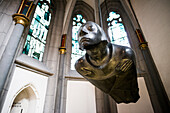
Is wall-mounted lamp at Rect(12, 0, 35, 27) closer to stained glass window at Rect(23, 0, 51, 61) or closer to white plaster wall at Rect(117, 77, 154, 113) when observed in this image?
stained glass window at Rect(23, 0, 51, 61)

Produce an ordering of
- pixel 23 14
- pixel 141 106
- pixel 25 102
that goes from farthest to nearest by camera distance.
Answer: pixel 141 106, pixel 25 102, pixel 23 14

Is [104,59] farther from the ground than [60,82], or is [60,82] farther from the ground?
[60,82]

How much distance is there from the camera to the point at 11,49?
248 cm

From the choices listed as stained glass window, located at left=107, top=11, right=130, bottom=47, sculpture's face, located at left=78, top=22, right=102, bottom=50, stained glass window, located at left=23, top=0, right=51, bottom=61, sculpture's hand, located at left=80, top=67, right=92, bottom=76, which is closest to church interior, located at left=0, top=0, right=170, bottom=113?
stained glass window, located at left=23, top=0, right=51, bottom=61

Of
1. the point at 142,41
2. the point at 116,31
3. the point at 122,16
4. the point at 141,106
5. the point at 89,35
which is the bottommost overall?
the point at 141,106

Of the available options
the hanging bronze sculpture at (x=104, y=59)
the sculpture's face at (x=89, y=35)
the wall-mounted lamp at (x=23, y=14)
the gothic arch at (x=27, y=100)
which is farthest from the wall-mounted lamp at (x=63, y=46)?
the sculpture's face at (x=89, y=35)

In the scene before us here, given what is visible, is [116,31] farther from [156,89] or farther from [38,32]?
[38,32]

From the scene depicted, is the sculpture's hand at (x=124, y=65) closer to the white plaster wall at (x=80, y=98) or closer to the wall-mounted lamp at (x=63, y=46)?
the white plaster wall at (x=80, y=98)

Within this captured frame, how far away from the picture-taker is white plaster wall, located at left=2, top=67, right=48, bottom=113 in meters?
2.58

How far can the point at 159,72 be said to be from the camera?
142 inches

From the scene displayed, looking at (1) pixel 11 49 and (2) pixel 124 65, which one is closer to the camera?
(2) pixel 124 65

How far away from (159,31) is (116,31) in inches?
111

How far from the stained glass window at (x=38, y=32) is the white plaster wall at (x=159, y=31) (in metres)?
4.35

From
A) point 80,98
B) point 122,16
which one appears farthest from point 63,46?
point 122,16
